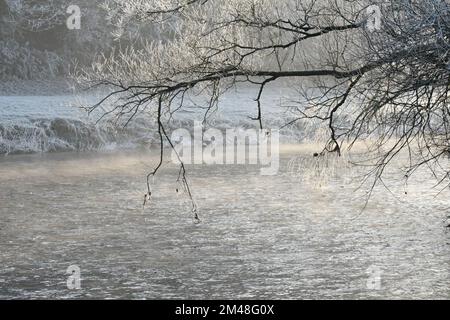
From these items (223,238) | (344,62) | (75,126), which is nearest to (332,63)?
(344,62)

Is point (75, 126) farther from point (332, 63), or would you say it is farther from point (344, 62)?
point (344, 62)

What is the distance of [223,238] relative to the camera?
482 inches

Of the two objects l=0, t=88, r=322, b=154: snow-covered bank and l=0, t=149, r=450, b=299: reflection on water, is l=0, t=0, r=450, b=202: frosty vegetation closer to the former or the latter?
l=0, t=149, r=450, b=299: reflection on water

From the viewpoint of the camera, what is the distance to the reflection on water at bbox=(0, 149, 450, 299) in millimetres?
9711

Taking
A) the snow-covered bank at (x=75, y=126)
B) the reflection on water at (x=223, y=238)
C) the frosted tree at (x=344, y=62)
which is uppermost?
the frosted tree at (x=344, y=62)

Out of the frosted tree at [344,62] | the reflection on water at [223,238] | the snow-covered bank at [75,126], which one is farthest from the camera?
the snow-covered bank at [75,126]

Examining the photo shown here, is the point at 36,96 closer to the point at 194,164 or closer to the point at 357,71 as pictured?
the point at 194,164

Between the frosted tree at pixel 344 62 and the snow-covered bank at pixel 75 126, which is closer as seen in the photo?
the frosted tree at pixel 344 62

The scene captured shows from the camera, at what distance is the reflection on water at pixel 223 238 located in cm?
971

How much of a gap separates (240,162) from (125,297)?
40.6 feet

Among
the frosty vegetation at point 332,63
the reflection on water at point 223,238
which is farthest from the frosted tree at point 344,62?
the reflection on water at point 223,238

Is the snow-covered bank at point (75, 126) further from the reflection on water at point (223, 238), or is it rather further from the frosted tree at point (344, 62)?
the frosted tree at point (344, 62)

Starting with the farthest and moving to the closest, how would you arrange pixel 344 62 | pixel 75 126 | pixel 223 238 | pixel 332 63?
pixel 75 126, pixel 223 238, pixel 332 63, pixel 344 62

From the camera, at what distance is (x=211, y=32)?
1189 centimetres
